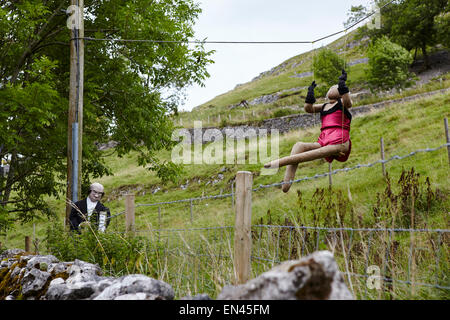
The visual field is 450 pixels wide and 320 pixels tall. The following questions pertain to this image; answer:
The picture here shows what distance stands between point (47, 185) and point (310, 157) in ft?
31.7

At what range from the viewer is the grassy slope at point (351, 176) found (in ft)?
29.7

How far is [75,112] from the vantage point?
7.68m

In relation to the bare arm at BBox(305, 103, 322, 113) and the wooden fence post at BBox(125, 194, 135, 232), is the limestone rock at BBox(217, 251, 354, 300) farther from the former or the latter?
the wooden fence post at BBox(125, 194, 135, 232)

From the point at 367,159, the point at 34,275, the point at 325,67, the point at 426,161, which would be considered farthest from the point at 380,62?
the point at 34,275

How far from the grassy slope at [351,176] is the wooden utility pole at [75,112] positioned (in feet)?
3.89

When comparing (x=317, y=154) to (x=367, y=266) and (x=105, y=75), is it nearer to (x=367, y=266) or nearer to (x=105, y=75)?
→ (x=367, y=266)

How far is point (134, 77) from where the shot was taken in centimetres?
1027

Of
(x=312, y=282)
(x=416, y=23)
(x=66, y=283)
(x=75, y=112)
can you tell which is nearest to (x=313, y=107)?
(x=312, y=282)

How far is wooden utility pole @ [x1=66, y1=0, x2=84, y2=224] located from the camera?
748 cm

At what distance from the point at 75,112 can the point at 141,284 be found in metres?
6.00

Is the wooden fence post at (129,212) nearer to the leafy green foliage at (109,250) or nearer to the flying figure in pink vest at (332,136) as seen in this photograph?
the leafy green foliage at (109,250)

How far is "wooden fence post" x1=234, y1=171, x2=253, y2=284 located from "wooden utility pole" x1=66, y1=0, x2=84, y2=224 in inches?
199
